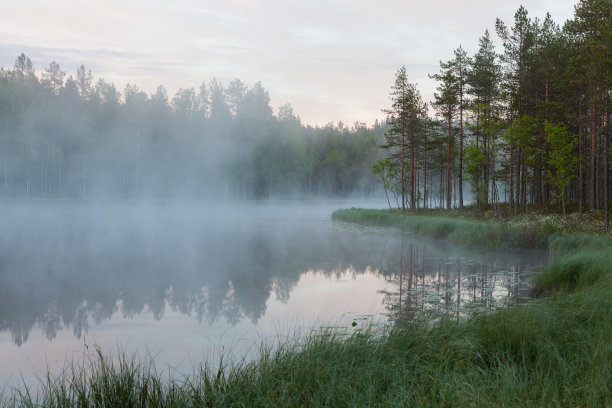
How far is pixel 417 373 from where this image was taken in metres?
4.48

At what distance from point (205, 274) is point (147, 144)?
197 ft

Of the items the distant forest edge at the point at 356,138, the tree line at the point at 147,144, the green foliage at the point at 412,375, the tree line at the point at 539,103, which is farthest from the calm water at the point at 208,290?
the tree line at the point at 147,144

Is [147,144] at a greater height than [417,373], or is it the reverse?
[147,144]

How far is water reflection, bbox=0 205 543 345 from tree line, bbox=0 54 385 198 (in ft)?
128

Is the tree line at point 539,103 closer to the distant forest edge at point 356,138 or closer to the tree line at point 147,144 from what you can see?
the distant forest edge at point 356,138

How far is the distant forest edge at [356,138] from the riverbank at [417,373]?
19.6 metres

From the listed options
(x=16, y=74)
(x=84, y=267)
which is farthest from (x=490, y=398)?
(x=16, y=74)

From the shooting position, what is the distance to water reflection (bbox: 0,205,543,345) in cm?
902

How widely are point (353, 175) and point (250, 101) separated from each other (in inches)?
1098

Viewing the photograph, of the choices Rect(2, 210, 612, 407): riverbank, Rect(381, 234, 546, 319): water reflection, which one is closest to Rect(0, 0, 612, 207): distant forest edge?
Rect(381, 234, 546, 319): water reflection

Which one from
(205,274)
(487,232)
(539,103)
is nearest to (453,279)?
(205,274)

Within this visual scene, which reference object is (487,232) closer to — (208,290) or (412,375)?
(208,290)

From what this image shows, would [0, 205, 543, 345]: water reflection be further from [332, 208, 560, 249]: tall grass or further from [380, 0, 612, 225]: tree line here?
[380, 0, 612, 225]: tree line

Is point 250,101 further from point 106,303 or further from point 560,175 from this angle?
point 106,303
